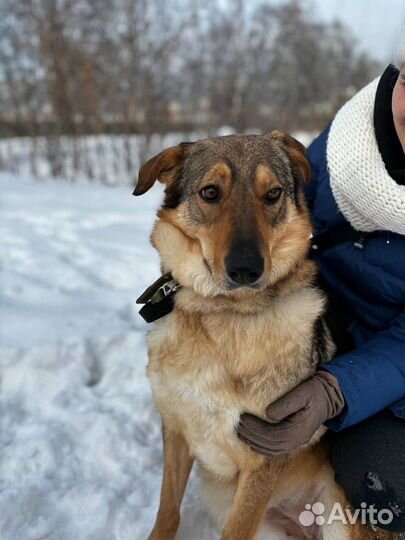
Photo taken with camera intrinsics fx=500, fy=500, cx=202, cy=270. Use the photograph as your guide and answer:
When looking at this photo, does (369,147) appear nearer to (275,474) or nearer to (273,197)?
(273,197)

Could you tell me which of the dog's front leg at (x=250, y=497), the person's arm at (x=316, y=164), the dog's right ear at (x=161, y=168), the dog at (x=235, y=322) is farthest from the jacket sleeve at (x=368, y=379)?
the dog's right ear at (x=161, y=168)

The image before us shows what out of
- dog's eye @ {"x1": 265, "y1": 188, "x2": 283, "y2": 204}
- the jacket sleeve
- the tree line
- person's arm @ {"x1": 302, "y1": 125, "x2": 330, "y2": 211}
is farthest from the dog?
the tree line

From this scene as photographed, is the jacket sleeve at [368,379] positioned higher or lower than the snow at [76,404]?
higher

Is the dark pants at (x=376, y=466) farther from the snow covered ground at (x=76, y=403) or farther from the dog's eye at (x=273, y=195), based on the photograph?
the dog's eye at (x=273, y=195)

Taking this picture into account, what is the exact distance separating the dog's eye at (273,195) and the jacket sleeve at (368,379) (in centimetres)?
70

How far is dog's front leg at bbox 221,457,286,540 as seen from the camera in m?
1.88

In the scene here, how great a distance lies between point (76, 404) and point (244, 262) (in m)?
1.55

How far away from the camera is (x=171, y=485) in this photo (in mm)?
2107

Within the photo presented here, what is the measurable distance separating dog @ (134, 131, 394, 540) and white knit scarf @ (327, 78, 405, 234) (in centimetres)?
17

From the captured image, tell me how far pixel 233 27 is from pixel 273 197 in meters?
12.9

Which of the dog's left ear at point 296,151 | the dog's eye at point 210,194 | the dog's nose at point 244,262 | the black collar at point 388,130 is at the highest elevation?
the black collar at point 388,130

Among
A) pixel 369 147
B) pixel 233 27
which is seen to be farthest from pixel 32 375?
pixel 233 27

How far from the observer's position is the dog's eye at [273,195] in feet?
6.30

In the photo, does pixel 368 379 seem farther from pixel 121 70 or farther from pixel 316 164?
pixel 121 70
